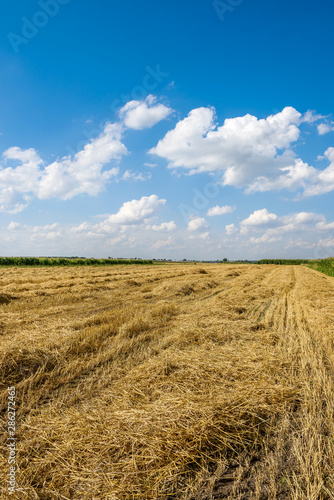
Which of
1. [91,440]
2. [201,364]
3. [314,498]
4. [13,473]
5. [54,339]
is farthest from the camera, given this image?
[54,339]

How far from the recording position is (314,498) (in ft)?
6.66

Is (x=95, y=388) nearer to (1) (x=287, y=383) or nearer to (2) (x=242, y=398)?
(2) (x=242, y=398)

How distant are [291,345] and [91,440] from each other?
174 inches

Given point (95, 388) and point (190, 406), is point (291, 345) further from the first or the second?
point (95, 388)

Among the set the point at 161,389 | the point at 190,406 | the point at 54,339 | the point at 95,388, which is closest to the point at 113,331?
the point at 54,339

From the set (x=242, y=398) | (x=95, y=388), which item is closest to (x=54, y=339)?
(x=95, y=388)

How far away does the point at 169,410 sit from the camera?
9.78ft

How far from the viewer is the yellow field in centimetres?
223

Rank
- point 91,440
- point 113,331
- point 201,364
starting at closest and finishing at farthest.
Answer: point 91,440
point 201,364
point 113,331

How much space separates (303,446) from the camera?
8.59 feet

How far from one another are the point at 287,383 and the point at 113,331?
3.92 metres

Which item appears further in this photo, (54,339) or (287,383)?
(54,339)

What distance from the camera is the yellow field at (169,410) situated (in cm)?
223

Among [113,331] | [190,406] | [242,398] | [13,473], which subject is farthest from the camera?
[113,331]
